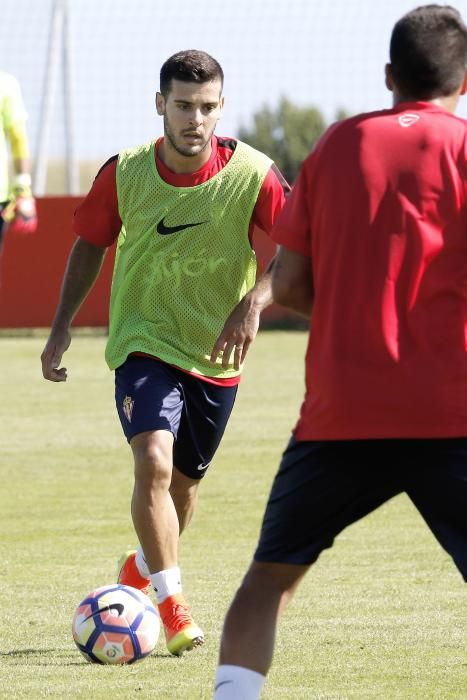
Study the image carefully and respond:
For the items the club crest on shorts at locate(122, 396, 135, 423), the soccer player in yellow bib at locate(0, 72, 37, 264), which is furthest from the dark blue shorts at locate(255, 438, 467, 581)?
the soccer player in yellow bib at locate(0, 72, 37, 264)

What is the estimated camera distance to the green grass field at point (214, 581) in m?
5.57

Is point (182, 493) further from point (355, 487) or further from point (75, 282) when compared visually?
point (355, 487)

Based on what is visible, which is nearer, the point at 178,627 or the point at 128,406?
the point at 178,627

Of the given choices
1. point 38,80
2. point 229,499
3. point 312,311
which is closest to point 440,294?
point 312,311

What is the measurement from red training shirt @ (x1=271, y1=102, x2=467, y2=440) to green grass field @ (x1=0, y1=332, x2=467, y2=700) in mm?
1503

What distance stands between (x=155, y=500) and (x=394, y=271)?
2.25 meters

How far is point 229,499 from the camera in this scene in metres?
9.90

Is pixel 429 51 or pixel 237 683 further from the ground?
pixel 429 51

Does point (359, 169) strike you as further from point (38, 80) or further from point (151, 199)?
point (38, 80)

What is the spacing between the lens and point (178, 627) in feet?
19.6

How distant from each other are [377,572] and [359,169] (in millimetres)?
3781

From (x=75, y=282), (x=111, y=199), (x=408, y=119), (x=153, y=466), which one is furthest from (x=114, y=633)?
(x=408, y=119)

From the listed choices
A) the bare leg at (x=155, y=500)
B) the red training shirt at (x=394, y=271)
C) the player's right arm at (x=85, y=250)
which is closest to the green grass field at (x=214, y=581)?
the bare leg at (x=155, y=500)

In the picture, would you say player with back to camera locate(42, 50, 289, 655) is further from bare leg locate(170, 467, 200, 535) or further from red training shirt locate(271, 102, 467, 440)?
red training shirt locate(271, 102, 467, 440)
